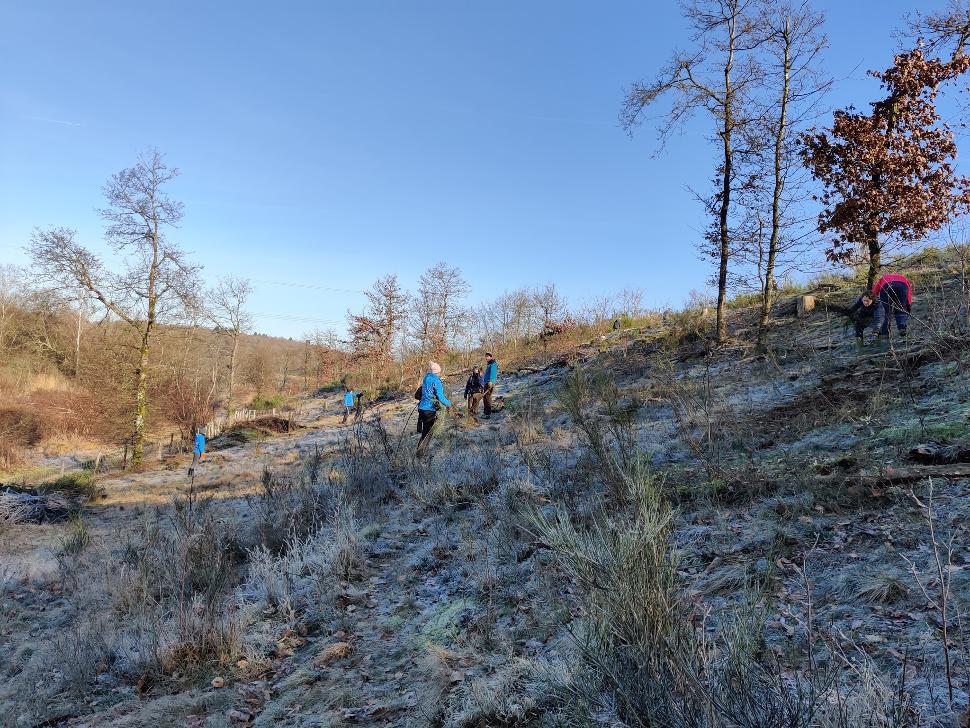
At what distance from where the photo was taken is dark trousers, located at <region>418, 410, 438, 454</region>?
9148 mm

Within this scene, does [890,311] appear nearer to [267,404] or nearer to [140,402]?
[140,402]

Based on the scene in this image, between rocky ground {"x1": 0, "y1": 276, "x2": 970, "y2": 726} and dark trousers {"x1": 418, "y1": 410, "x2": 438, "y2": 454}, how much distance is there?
1.08 m

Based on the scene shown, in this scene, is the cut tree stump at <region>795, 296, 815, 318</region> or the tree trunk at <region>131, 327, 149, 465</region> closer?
the cut tree stump at <region>795, 296, 815, 318</region>

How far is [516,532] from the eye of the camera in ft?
16.4

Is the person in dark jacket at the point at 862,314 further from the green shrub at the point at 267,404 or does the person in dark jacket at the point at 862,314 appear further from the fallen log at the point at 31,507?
the green shrub at the point at 267,404

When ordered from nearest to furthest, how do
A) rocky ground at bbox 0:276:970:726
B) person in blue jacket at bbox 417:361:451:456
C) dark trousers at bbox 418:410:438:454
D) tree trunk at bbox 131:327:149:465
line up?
rocky ground at bbox 0:276:970:726
person in blue jacket at bbox 417:361:451:456
dark trousers at bbox 418:410:438:454
tree trunk at bbox 131:327:149:465

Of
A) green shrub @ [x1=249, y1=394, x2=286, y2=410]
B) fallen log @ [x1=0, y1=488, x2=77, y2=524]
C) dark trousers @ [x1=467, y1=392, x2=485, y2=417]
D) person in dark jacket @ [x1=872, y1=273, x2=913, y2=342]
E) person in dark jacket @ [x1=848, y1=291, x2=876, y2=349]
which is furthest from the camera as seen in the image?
green shrub @ [x1=249, y1=394, x2=286, y2=410]

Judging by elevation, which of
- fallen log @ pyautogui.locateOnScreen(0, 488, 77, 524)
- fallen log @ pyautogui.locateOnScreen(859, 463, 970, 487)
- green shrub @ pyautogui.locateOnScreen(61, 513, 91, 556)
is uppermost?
fallen log @ pyautogui.locateOnScreen(859, 463, 970, 487)

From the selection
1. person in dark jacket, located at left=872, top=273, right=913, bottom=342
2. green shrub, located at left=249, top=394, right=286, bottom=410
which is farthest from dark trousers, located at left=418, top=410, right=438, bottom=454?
green shrub, located at left=249, top=394, right=286, bottom=410

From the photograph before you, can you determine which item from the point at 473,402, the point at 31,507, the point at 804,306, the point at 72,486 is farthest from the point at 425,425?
the point at 72,486

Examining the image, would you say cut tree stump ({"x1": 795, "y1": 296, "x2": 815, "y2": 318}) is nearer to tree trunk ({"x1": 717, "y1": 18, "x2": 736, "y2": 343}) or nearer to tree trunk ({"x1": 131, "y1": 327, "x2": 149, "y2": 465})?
tree trunk ({"x1": 717, "y1": 18, "x2": 736, "y2": 343})

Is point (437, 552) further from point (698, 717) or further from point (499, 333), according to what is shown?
point (499, 333)

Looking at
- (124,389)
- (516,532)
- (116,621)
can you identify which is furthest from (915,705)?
(124,389)

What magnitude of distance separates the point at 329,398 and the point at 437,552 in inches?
1203
